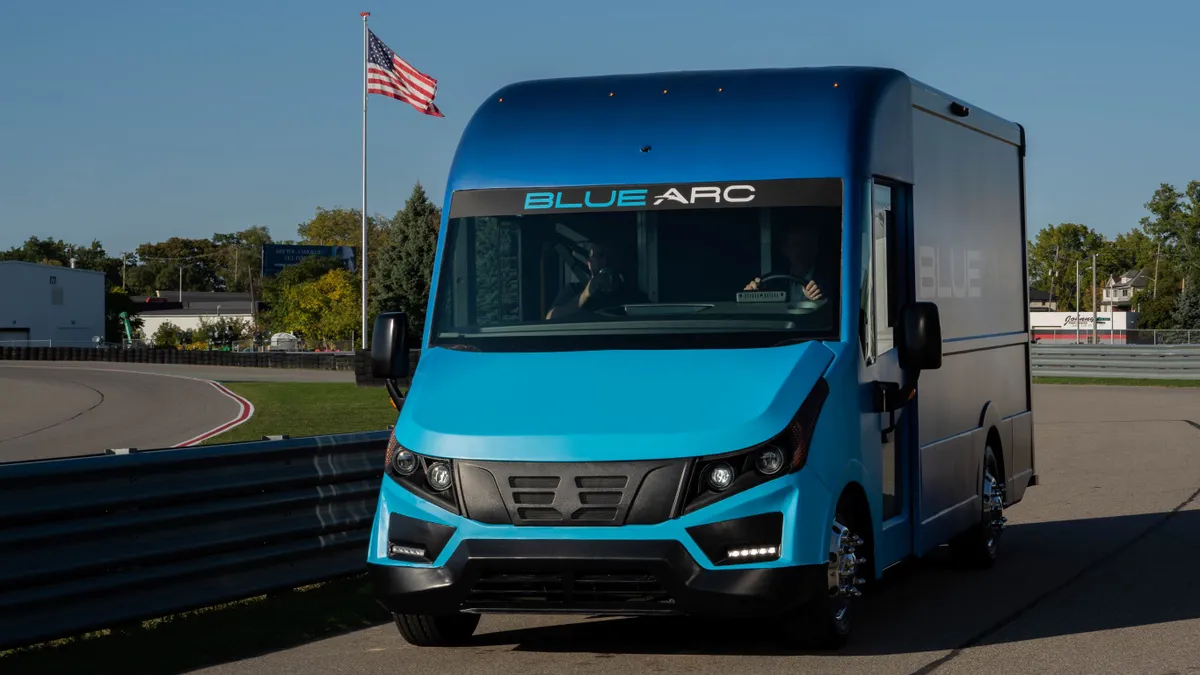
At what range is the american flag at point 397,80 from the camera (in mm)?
52125

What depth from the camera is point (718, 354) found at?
7754 millimetres

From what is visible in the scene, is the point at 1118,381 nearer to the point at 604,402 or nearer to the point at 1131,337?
the point at 604,402

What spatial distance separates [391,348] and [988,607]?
3.76 m

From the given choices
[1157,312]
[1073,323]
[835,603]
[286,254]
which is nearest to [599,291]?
[835,603]

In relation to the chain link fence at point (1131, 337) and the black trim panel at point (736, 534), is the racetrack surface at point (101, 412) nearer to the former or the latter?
the black trim panel at point (736, 534)

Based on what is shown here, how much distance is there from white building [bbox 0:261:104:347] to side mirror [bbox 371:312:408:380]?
123991 mm

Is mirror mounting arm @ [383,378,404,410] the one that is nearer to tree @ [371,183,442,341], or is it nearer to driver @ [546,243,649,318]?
driver @ [546,243,649,318]

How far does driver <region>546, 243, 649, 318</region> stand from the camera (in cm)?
832

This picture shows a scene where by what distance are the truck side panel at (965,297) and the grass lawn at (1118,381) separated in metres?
34.0

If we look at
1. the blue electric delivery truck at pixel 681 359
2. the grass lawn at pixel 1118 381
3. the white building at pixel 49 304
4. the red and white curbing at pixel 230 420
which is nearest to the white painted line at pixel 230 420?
the red and white curbing at pixel 230 420

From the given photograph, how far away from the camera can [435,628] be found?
26.5 ft

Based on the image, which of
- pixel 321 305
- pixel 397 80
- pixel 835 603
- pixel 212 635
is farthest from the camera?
pixel 321 305

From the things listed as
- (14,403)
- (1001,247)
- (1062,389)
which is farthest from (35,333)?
(1001,247)

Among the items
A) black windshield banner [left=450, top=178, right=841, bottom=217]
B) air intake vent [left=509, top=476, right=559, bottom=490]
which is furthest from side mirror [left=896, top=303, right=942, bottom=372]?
air intake vent [left=509, top=476, right=559, bottom=490]
